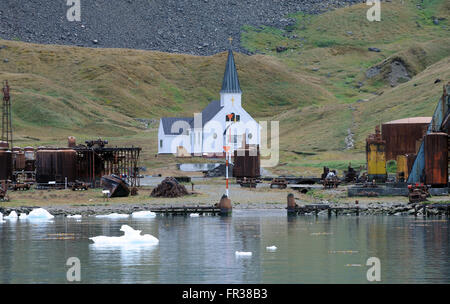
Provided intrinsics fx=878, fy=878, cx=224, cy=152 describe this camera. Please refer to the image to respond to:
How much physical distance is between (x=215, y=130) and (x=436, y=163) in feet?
201

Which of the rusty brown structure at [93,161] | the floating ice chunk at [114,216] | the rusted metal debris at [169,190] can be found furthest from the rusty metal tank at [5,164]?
the floating ice chunk at [114,216]

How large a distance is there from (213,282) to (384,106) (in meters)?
110

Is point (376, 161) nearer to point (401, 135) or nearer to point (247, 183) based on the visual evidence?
point (247, 183)

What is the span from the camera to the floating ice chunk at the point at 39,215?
182ft

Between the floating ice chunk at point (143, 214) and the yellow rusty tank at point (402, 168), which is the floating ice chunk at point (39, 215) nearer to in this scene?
the floating ice chunk at point (143, 214)

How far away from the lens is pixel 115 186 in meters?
66.8

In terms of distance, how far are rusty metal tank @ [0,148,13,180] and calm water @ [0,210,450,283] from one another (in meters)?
21.6

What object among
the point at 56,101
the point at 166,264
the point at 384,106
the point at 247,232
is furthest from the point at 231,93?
the point at 166,264

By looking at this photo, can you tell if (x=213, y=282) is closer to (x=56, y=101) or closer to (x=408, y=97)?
(x=408, y=97)

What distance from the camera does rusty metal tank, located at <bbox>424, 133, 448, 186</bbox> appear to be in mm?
63938

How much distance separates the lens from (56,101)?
16425cm

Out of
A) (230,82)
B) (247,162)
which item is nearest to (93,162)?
(247,162)

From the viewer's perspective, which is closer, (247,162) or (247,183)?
(247,183)
